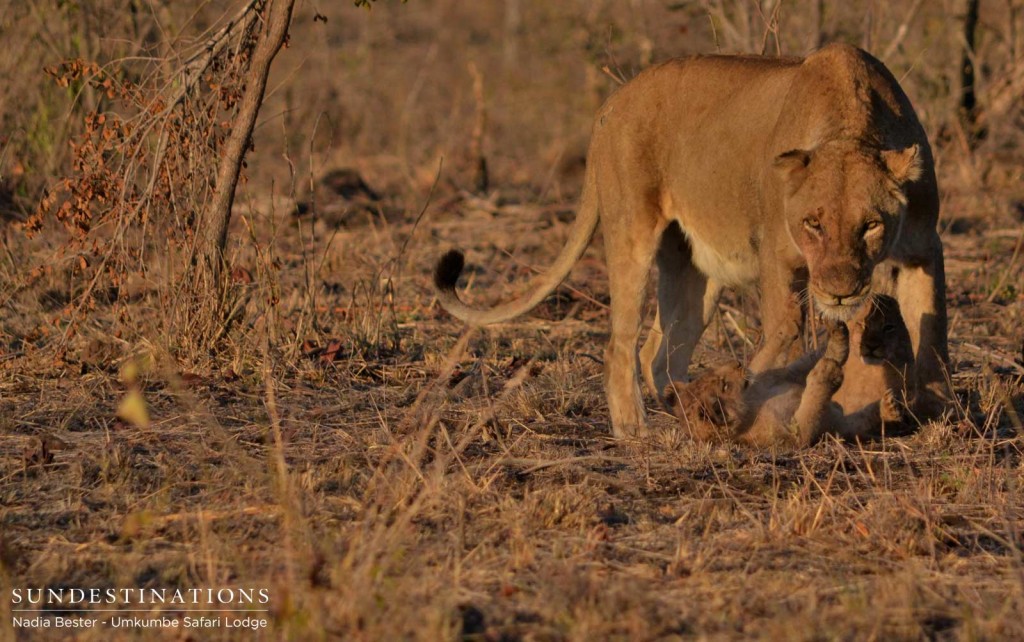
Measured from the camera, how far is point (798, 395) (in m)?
5.20

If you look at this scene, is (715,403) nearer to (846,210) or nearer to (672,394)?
(672,394)

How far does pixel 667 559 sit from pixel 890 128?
1943mm

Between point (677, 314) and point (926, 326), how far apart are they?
1452mm

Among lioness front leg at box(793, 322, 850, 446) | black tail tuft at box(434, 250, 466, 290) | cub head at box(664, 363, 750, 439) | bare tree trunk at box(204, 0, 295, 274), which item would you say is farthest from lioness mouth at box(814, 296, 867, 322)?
bare tree trunk at box(204, 0, 295, 274)

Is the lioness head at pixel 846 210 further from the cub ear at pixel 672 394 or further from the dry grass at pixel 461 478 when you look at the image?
the cub ear at pixel 672 394

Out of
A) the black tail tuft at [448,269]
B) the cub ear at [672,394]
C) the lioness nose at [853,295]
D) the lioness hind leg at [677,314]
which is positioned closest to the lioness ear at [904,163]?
the lioness nose at [853,295]

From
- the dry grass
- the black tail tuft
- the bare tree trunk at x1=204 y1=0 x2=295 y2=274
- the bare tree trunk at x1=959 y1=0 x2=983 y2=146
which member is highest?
the bare tree trunk at x1=959 y1=0 x2=983 y2=146

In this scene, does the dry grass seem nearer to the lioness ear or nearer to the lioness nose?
the lioness nose

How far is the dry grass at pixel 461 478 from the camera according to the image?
3.55 metres

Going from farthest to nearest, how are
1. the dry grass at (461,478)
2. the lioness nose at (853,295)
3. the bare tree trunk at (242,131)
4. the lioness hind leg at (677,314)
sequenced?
the lioness hind leg at (677,314)
the bare tree trunk at (242,131)
the lioness nose at (853,295)
the dry grass at (461,478)

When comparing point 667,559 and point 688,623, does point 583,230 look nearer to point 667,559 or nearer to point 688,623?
point 667,559

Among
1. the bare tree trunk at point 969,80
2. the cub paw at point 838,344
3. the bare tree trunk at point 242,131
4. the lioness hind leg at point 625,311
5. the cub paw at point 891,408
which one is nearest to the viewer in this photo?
the cub paw at point 838,344

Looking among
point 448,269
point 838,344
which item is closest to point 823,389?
point 838,344

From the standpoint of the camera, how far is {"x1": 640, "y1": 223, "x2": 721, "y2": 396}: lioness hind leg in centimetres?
638
